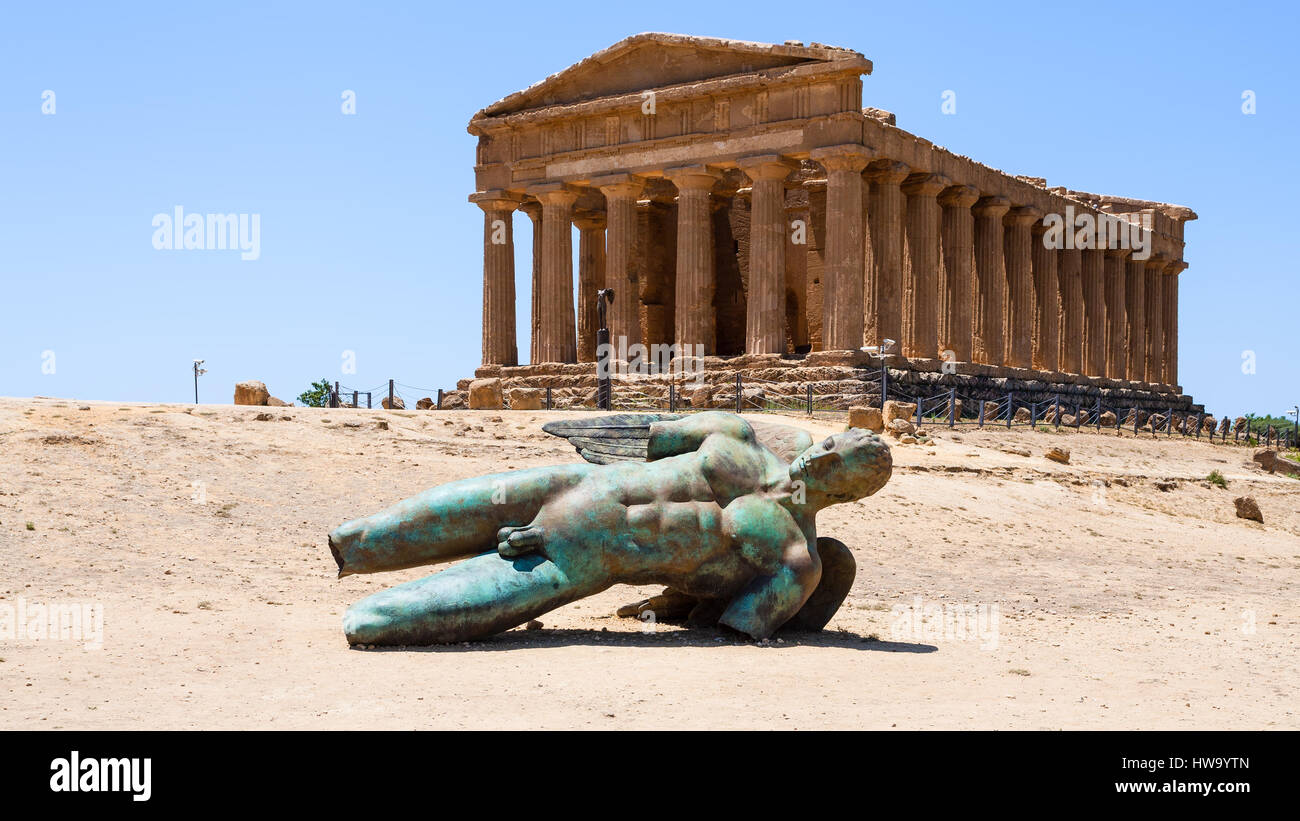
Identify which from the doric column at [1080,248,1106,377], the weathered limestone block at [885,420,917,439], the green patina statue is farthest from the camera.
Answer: the doric column at [1080,248,1106,377]

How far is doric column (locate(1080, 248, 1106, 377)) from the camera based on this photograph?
152 ft

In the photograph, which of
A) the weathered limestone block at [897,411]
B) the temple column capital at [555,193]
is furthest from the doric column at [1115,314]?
the weathered limestone block at [897,411]

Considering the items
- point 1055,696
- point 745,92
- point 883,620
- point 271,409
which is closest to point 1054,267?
point 745,92

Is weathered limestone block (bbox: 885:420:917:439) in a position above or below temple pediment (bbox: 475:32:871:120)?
below

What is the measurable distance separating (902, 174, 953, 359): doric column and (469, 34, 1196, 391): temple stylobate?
0.05m

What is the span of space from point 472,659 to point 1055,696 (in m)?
3.20

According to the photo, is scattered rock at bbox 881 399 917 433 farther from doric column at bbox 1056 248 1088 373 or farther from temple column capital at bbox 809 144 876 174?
doric column at bbox 1056 248 1088 373

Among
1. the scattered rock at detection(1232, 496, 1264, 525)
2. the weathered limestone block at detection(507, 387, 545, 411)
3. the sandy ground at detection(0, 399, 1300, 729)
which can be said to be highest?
the weathered limestone block at detection(507, 387, 545, 411)

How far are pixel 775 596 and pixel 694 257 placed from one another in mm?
27455

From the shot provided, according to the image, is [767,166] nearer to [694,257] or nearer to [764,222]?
[764,222]

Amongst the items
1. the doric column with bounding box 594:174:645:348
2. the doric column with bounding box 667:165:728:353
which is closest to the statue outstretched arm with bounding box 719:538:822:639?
the doric column with bounding box 667:165:728:353

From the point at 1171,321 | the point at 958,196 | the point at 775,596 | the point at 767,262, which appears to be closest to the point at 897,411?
the point at 767,262

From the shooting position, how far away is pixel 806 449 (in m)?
9.13

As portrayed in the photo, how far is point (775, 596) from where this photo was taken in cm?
838
